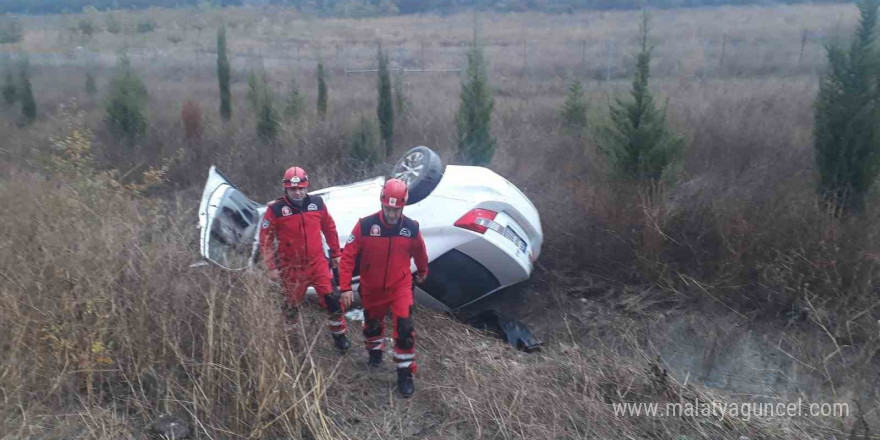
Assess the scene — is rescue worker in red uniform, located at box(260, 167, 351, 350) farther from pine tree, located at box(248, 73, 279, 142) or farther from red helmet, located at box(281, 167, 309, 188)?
pine tree, located at box(248, 73, 279, 142)

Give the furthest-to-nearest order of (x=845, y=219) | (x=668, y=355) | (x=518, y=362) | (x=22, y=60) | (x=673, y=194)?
(x=22, y=60) → (x=673, y=194) → (x=845, y=219) → (x=668, y=355) → (x=518, y=362)

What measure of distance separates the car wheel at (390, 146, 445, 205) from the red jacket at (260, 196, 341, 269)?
32.3 inches

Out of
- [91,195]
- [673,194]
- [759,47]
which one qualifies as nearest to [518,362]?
[673,194]

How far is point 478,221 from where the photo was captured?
19.1 ft

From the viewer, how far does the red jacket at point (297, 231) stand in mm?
5398

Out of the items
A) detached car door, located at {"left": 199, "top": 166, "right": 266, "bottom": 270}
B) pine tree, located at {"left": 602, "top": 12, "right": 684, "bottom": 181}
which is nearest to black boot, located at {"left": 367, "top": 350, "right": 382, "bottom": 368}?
detached car door, located at {"left": 199, "top": 166, "right": 266, "bottom": 270}

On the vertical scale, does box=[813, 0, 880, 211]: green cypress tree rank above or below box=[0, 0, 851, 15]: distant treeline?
below

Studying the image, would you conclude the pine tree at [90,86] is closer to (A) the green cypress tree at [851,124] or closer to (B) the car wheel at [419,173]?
(B) the car wheel at [419,173]

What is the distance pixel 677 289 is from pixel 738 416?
8.09 ft

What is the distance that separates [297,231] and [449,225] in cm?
125

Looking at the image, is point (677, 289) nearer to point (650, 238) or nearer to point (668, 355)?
point (650, 238)

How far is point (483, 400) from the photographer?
4.19 meters

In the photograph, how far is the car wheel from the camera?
5949mm

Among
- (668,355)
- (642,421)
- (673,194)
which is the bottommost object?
(668,355)
